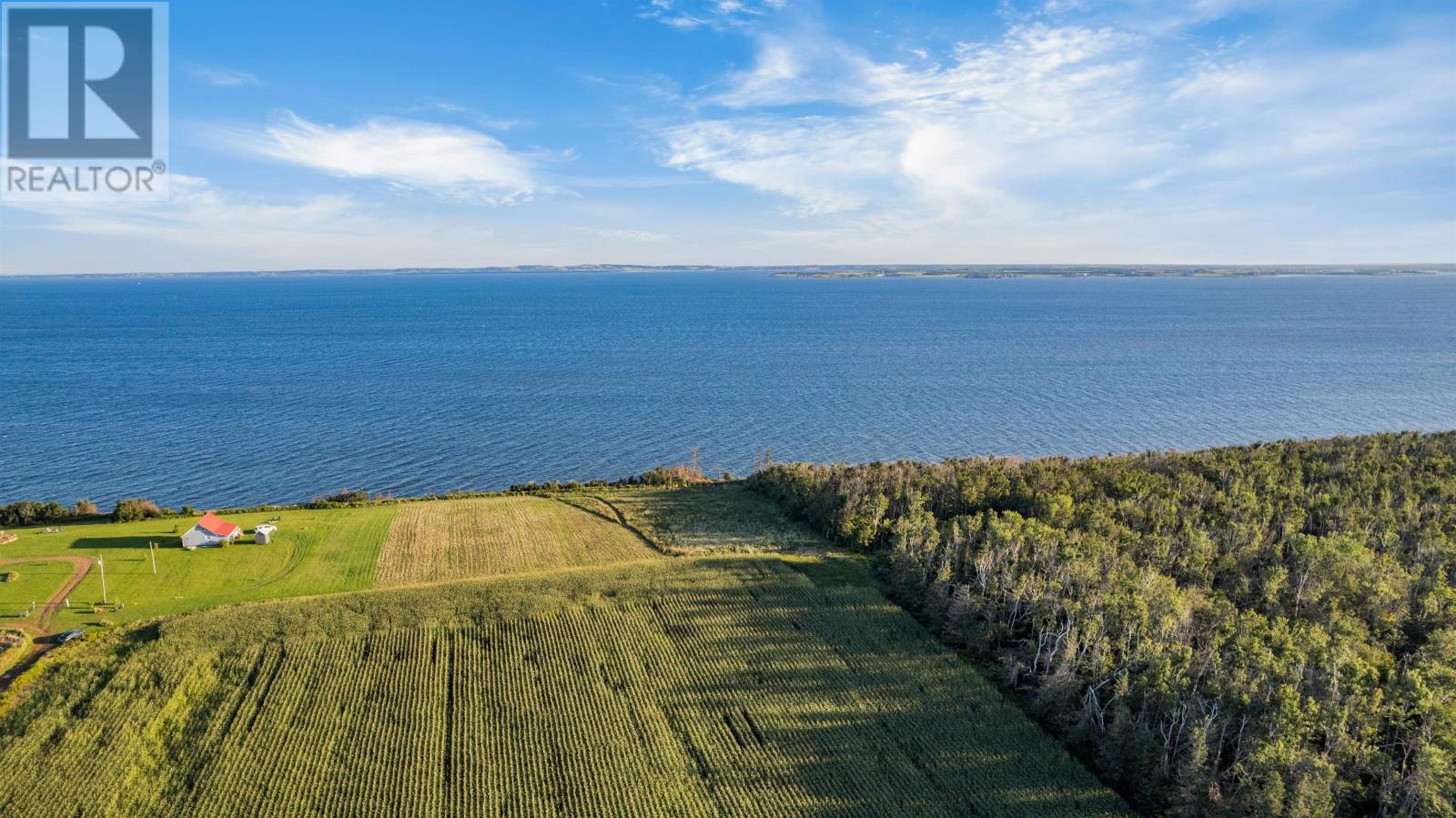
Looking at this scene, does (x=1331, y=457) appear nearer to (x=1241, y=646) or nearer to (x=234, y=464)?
(x=1241, y=646)

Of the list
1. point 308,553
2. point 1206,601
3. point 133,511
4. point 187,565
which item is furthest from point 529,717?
point 133,511

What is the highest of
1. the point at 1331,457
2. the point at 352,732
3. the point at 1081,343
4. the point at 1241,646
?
the point at 1081,343

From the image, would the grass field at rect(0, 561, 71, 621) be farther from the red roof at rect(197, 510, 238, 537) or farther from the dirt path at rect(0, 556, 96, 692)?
the red roof at rect(197, 510, 238, 537)

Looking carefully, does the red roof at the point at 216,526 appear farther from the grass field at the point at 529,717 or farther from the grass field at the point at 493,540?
the grass field at the point at 529,717

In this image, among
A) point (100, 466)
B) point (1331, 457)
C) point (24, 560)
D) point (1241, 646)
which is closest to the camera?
point (1241, 646)

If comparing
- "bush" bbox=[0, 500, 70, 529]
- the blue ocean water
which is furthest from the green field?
the blue ocean water

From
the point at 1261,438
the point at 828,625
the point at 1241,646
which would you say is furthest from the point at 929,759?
the point at 1261,438

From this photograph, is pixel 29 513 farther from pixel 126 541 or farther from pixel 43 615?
pixel 43 615
